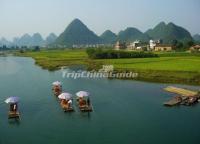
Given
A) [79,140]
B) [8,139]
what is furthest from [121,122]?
[8,139]

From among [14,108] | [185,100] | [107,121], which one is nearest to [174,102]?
[185,100]

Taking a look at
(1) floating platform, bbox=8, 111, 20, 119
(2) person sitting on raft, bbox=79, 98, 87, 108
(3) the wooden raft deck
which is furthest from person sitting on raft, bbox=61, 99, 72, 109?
(3) the wooden raft deck

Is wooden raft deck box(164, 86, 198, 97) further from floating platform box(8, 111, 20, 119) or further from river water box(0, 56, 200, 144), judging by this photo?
floating platform box(8, 111, 20, 119)

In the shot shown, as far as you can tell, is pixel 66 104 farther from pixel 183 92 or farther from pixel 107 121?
pixel 183 92

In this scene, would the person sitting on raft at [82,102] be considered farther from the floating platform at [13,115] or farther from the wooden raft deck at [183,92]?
the wooden raft deck at [183,92]

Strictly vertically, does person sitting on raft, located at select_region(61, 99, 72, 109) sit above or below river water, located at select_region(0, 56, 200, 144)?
above

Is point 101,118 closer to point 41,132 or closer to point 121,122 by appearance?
point 121,122

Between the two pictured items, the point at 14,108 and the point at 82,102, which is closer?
the point at 14,108

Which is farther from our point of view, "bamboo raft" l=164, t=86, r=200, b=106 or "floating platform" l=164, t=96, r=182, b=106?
"bamboo raft" l=164, t=86, r=200, b=106
